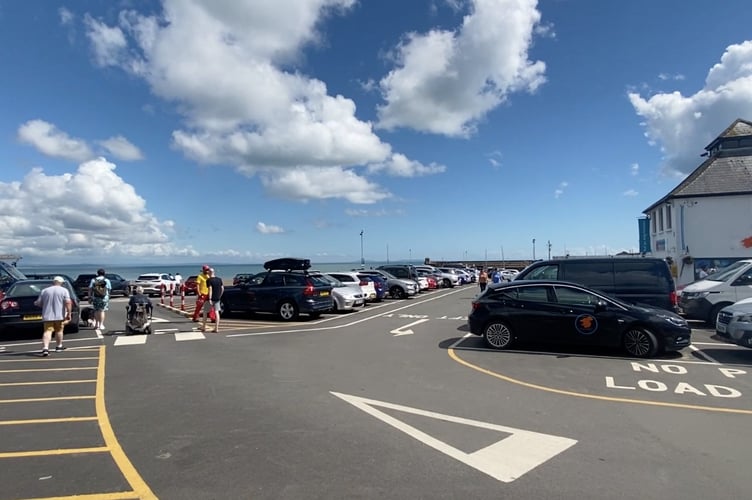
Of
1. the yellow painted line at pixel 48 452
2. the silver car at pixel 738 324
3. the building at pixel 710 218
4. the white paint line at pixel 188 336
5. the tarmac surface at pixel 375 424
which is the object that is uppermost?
the building at pixel 710 218

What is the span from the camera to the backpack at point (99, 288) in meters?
14.8

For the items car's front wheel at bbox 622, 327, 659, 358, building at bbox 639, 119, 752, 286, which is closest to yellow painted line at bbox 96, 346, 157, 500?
car's front wheel at bbox 622, 327, 659, 358

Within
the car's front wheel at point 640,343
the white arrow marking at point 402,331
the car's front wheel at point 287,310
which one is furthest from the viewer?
the car's front wheel at point 287,310

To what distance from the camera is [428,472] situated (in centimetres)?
441

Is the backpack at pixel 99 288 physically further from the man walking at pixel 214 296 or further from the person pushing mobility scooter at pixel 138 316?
the man walking at pixel 214 296

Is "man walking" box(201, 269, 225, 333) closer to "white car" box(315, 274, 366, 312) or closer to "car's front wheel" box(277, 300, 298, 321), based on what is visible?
"car's front wheel" box(277, 300, 298, 321)

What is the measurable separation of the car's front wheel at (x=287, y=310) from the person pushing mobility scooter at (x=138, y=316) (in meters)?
4.37

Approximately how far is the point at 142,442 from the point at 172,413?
A: 1054mm

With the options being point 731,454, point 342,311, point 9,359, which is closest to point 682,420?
point 731,454

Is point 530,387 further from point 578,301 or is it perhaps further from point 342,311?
point 342,311

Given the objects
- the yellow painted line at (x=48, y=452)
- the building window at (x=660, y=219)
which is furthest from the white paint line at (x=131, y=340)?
the building window at (x=660, y=219)

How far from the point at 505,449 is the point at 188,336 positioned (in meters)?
10.7

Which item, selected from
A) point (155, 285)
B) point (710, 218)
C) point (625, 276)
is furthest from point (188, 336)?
point (710, 218)

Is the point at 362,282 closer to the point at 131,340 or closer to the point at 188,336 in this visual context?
the point at 188,336
